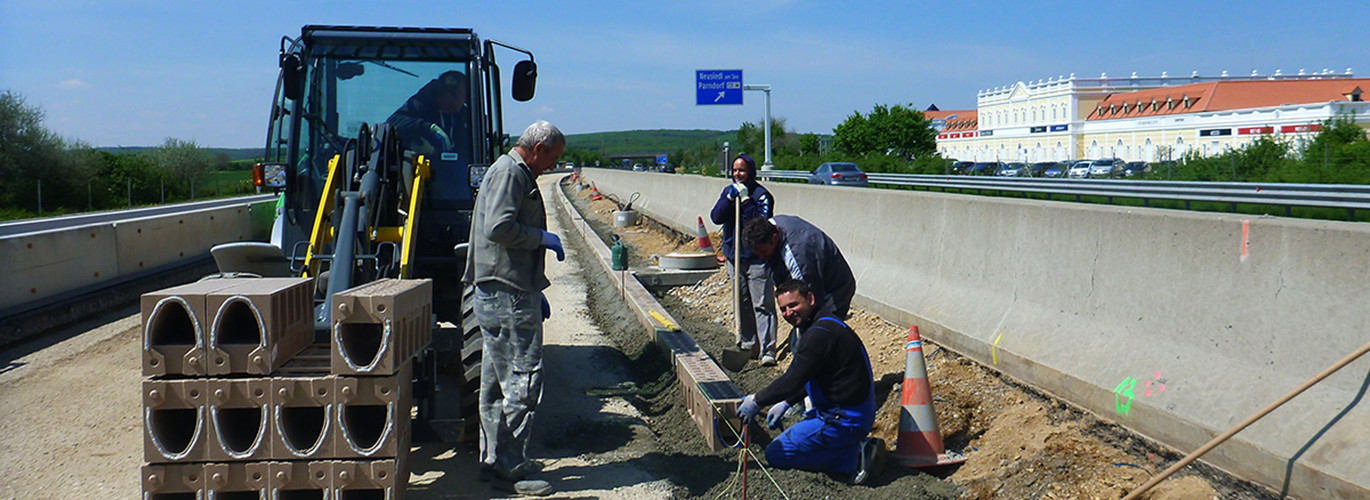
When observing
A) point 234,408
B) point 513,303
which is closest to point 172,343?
point 234,408

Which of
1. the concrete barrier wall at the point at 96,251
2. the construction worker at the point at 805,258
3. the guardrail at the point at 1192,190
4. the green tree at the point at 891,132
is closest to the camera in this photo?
the construction worker at the point at 805,258

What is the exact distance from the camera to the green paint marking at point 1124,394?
201 inches

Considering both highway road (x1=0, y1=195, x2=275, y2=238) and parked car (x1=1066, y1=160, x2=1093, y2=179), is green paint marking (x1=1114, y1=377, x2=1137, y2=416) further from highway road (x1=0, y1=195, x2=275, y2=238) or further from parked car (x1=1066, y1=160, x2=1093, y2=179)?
parked car (x1=1066, y1=160, x2=1093, y2=179)

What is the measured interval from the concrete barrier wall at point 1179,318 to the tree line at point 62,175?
1548 inches

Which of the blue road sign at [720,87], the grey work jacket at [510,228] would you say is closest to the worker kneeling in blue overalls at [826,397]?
the grey work jacket at [510,228]

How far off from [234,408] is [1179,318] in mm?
4669

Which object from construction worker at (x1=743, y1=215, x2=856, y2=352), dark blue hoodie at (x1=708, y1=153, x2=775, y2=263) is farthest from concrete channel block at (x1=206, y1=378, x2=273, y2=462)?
dark blue hoodie at (x1=708, y1=153, x2=775, y2=263)

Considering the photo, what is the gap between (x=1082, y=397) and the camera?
5.47m

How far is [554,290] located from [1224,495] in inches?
426

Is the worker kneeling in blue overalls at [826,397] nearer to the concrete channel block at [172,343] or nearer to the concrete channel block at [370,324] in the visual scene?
the concrete channel block at [370,324]

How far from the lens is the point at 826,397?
222 inches

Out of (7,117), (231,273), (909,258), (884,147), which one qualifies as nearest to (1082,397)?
(909,258)

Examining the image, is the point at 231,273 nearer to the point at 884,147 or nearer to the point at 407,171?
the point at 407,171

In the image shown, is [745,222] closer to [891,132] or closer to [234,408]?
[234,408]
